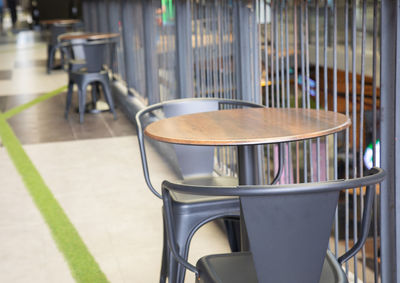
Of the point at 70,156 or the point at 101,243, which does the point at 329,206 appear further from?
the point at 70,156

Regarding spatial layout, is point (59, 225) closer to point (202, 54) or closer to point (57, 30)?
point (202, 54)

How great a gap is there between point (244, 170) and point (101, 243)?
1456 millimetres

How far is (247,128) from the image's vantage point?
219 centimetres

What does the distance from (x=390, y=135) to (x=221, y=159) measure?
2010 millimetres

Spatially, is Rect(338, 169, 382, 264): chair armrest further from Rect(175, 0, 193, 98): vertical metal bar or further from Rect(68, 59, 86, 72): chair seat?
Rect(68, 59, 86, 72): chair seat

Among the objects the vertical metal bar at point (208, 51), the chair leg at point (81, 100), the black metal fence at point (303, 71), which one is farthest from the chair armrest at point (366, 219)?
the chair leg at point (81, 100)

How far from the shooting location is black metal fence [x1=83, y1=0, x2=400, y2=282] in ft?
7.02

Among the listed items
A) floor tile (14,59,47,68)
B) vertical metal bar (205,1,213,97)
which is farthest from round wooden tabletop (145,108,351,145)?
floor tile (14,59,47,68)

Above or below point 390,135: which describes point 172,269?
below

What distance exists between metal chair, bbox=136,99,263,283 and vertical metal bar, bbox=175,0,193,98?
160 centimetres

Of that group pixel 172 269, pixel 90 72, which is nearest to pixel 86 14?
pixel 90 72

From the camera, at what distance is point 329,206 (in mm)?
1503

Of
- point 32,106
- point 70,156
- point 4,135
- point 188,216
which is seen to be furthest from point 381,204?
point 32,106

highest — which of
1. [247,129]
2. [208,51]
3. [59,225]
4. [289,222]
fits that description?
[208,51]
